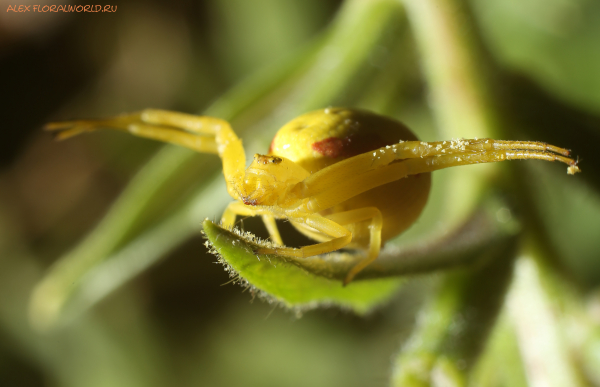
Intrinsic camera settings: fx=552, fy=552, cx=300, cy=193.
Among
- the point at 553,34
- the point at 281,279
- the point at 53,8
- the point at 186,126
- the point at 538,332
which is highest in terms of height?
the point at 553,34

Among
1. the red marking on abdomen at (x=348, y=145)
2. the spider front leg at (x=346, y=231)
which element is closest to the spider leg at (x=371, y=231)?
the spider front leg at (x=346, y=231)

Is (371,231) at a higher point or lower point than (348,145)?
lower

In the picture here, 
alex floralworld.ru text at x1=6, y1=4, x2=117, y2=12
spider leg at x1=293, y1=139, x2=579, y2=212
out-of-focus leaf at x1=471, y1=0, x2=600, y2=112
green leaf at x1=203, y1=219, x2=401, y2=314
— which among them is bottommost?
green leaf at x1=203, y1=219, x2=401, y2=314

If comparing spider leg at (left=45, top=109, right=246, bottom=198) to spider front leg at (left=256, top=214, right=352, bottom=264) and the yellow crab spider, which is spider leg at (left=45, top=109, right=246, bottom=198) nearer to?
the yellow crab spider

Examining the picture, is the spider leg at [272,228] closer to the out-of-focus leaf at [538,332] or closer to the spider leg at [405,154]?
the spider leg at [405,154]

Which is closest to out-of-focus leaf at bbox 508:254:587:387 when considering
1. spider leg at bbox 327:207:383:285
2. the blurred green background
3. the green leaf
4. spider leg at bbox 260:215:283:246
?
the green leaf

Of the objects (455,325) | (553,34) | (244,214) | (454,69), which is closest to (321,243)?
(244,214)

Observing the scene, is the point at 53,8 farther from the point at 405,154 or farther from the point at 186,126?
the point at 405,154

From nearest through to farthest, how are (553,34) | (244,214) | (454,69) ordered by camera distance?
(244,214) < (454,69) < (553,34)
